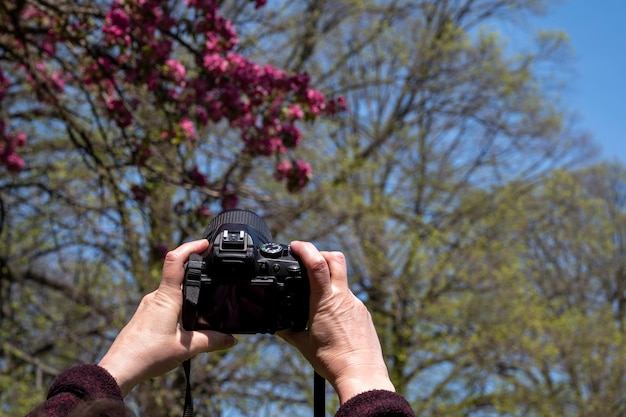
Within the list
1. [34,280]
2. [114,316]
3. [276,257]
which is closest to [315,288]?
[276,257]

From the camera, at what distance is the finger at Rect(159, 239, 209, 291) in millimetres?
1756

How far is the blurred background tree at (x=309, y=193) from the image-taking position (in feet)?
17.2

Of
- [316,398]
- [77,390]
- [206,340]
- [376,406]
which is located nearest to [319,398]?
[316,398]

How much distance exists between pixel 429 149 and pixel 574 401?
4214 mm

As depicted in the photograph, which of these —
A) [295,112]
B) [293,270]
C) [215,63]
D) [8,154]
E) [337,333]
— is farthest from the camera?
[8,154]

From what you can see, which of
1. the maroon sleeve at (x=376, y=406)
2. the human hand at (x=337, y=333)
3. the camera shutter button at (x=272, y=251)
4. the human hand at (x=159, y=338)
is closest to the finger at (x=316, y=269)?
the human hand at (x=337, y=333)

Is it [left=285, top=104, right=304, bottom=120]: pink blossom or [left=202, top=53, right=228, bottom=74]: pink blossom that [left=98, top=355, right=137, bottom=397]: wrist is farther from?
[left=285, top=104, right=304, bottom=120]: pink blossom

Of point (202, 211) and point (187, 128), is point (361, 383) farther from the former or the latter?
point (202, 211)

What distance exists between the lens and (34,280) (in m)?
9.09

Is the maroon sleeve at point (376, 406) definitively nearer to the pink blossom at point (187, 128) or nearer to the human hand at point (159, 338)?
the human hand at point (159, 338)

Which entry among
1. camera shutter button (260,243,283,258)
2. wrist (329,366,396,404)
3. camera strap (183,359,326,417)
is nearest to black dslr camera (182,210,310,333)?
camera shutter button (260,243,283,258)

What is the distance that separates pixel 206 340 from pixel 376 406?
50cm

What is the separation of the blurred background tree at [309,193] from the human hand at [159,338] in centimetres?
331

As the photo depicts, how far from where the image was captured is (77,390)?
145cm
